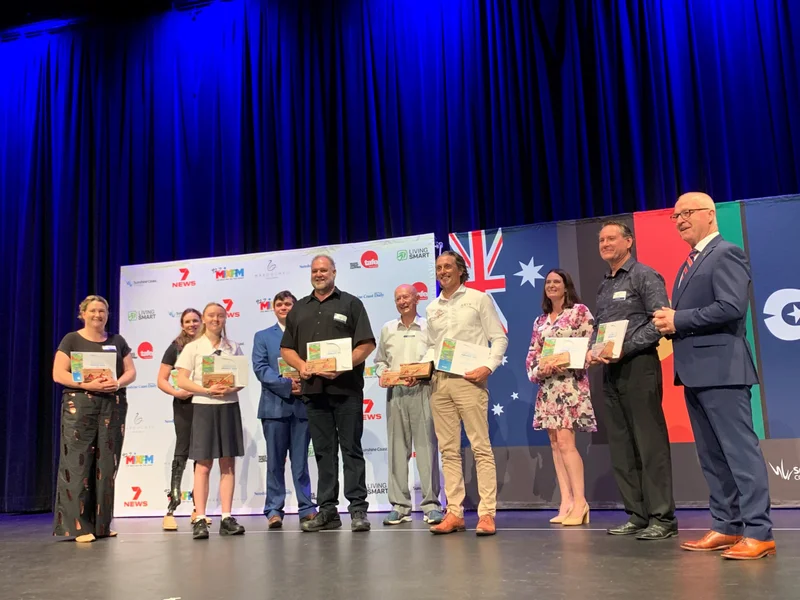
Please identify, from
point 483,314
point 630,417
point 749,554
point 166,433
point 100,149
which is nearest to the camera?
point 749,554

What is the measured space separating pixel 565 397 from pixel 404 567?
1.82 meters

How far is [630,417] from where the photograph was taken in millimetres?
3680

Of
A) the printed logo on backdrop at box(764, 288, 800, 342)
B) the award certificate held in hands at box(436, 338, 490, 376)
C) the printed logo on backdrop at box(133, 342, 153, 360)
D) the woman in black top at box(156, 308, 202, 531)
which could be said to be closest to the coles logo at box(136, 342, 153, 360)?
the printed logo on backdrop at box(133, 342, 153, 360)

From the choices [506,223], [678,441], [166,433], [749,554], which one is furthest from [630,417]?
[166,433]

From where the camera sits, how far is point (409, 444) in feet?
16.3

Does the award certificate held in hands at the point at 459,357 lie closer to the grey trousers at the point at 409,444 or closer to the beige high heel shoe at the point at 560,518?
the grey trousers at the point at 409,444

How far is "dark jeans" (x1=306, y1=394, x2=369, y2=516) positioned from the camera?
4.41 metres

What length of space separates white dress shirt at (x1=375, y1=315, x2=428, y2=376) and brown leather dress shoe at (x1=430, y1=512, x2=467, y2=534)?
119 cm

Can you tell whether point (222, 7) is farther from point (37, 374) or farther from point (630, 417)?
point (630, 417)

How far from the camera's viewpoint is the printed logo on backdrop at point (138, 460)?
6055 mm

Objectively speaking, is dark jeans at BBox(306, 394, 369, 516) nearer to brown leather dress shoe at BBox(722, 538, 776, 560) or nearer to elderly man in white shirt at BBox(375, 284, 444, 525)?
elderly man in white shirt at BBox(375, 284, 444, 525)

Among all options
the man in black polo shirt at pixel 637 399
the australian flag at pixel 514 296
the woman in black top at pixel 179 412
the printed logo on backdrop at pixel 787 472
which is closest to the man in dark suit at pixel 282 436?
the woman in black top at pixel 179 412

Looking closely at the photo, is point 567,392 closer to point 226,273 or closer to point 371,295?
point 371,295

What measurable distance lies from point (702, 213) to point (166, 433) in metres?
4.59
